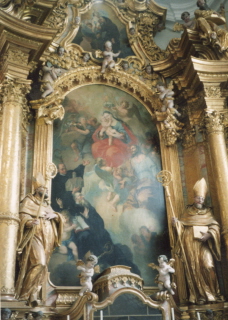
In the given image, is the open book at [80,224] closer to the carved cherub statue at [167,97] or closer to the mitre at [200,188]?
the mitre at [200,188]

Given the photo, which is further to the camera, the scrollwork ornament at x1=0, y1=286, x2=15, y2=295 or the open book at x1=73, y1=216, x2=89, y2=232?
the open book at x1=73, y1=216, x2=89, y2=232

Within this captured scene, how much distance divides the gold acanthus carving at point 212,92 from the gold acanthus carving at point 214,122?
0.39 m

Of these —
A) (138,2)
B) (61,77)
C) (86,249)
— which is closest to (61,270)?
(86,249)

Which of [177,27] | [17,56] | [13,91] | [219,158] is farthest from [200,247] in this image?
[177,27]

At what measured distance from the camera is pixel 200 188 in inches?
316

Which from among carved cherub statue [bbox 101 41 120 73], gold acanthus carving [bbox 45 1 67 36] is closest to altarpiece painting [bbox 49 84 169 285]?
carved cherub statue [bbox 101 41 120 73]

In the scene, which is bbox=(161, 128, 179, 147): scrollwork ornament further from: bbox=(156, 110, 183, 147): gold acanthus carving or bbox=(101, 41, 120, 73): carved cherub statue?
bbox=(101, 41, 120, 73): carved cherub statue

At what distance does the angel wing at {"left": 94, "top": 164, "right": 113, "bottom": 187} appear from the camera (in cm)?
839

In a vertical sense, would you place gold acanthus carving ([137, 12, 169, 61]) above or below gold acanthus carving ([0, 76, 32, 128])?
above

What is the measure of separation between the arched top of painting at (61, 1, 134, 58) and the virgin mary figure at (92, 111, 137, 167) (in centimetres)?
158

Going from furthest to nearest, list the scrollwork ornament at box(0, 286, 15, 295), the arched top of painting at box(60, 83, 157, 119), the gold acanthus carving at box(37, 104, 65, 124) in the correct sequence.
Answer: the arched top of painting at box(60, 83, 157, 119)
the gold acanthus carving at box(37, 104, 65, 124)
the scrollwork ornament at box(0, 286, 15, 295)

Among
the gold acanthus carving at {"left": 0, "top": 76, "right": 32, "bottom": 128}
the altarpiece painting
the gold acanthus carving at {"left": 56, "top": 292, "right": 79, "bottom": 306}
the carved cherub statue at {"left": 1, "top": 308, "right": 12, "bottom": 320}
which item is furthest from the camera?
the altarpiece painting

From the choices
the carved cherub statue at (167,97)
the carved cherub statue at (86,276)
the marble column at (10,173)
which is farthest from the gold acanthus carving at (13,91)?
the carved cherub statue at (86,276)

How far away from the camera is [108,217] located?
8070 mm
